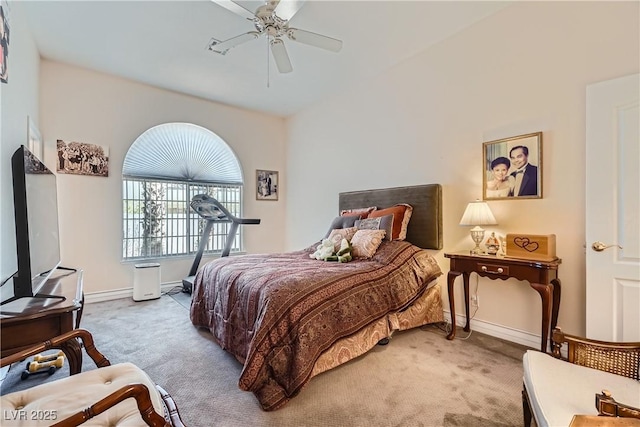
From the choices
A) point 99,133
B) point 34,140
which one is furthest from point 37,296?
point 99,133

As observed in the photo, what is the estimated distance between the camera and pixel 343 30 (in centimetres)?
299

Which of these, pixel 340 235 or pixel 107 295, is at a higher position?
pixel 340 235

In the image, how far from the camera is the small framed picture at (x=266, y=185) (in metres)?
5.48

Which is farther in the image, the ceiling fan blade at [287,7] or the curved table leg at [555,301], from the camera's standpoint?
the curved table leg at [555,301]

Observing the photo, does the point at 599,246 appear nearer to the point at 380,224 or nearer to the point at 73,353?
the point at 380,224

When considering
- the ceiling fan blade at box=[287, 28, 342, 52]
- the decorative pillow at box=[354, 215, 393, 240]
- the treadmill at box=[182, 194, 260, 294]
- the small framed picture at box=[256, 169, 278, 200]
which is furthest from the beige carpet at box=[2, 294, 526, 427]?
the small framed picture at box=[256, 169, 278, 200]

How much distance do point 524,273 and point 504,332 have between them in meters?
0.79

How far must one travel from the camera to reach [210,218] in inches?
177

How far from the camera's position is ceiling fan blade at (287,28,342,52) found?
242cm

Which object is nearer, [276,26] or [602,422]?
[602,422]

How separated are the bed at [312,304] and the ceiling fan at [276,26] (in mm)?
1849

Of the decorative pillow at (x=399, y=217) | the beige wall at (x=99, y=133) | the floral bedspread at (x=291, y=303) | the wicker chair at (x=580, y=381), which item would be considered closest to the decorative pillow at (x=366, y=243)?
the floral bedspread at (x=291, y=303)

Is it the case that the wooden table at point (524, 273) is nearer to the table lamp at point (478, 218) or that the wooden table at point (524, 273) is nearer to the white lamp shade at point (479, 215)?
the table lamp at point (478, 218)

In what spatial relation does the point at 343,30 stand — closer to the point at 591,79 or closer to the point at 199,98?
the point at 591,79
